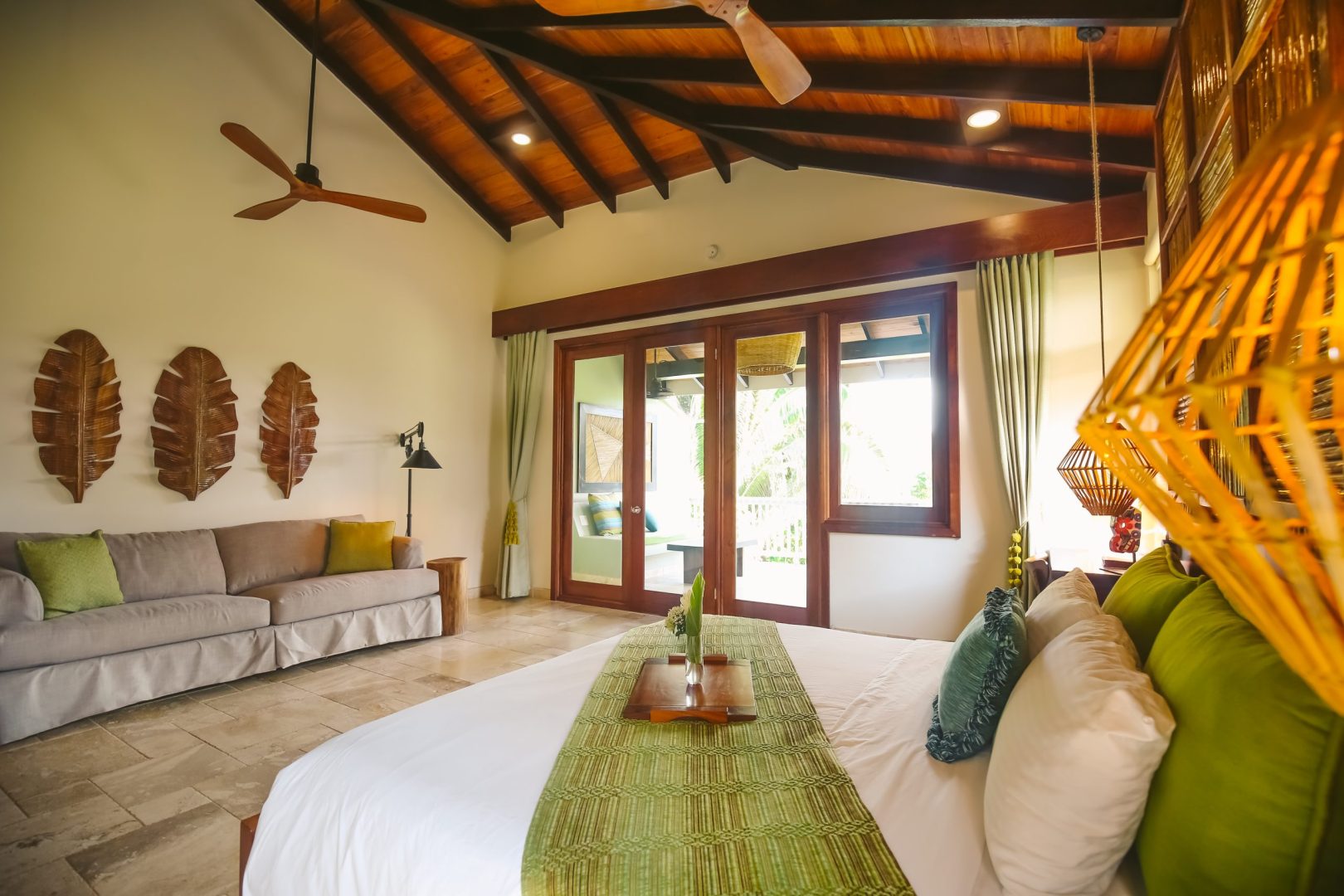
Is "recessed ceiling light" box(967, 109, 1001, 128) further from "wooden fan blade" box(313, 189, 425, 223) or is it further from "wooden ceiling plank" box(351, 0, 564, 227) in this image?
"wooden ceiling plank" box(351, 0, 564, 227)

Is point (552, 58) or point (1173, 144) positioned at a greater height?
point (552, 58)

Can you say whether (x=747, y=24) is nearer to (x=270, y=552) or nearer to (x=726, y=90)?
(x=726, y=90)

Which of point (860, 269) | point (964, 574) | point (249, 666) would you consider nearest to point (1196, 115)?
point (860, 269)

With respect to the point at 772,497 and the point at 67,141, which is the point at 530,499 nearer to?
the point at 772,497

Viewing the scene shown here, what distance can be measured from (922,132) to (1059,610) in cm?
311

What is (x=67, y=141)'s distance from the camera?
386 centimetres

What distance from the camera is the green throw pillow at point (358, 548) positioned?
4.55 m

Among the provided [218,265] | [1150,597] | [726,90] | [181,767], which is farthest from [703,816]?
[218,265]

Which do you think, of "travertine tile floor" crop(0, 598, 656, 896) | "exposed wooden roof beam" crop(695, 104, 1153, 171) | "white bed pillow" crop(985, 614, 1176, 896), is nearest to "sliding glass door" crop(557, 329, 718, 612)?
"travertine tile floor" crop(0, 598, 656, 896)

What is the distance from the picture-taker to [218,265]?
448 centimetres

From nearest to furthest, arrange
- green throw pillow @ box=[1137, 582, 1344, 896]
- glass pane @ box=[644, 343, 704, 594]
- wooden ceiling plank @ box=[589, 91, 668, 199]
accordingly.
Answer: green throw pillow @ box=[1137, 582, 1344, 896] < wooden ceiling plank @ box=[589, 91, 668, 199] < glass pane @ box=[644, 343, 704, 594]

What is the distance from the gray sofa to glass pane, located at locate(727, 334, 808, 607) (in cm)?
244

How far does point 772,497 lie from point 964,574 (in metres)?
1.44

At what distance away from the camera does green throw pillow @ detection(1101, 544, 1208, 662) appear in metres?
1.46
